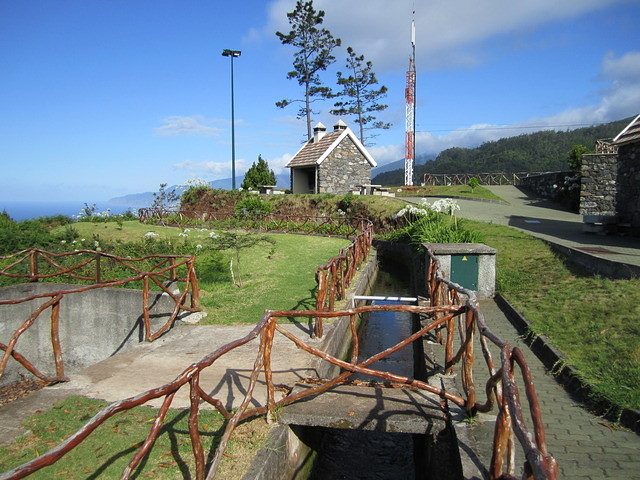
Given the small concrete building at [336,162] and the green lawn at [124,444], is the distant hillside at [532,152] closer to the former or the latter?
the small concrete building at [336,162]

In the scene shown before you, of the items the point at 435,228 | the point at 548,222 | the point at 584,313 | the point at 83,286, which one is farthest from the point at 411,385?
the point at 548,222

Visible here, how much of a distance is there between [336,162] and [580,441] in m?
24.9

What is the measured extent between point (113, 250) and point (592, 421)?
493 inches

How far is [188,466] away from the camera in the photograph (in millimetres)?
3260

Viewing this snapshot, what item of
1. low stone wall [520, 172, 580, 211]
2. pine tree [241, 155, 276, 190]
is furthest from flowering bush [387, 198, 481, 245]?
pine tree [241, 155, 276, 190]

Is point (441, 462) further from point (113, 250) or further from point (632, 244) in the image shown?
point (113, 250)

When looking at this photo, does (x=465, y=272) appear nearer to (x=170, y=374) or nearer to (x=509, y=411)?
(x=170, y=374)

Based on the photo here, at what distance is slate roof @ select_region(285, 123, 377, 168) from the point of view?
2730 centimetres

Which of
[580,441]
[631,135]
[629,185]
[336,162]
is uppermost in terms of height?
[336,162]

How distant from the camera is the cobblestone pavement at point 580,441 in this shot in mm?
3276

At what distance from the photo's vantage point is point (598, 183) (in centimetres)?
1820

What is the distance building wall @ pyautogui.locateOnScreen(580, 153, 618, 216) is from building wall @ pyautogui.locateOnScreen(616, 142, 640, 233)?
5607 mm

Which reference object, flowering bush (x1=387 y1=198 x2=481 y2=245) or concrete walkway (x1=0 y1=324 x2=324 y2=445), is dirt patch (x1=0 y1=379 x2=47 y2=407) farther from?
flowering bush (x1=387 y1=198 x2=481 y2=245)

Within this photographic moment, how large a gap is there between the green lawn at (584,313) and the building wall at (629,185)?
3.52 meters
